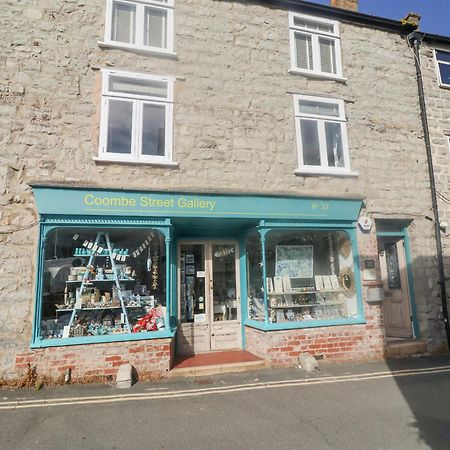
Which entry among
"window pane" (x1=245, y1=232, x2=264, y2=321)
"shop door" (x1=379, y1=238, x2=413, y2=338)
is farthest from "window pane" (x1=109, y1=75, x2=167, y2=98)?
"shop door" (x1=379, y1=238, x2=413, y2=338)

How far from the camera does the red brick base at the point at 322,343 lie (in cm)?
706

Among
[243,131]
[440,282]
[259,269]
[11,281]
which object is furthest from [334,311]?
[11,281]

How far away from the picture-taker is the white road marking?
5.17m

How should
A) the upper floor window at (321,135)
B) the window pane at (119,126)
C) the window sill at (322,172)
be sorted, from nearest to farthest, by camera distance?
the window pane at (119,126) < the window sill at (322,172) < the upper floor window at (321,135)

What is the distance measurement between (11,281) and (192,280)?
3.60 metres

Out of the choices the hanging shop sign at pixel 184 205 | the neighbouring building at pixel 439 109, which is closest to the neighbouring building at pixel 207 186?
the hanging shop sign at pixel 184 205

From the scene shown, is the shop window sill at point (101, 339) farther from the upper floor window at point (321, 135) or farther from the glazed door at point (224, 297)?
the upper floor window at point (321, 135)

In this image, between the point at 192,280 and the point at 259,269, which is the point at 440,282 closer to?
the point at 259,269

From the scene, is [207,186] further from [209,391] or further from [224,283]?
[209,391]

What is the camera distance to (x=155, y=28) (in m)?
7.79

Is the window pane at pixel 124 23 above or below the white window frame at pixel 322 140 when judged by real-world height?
above

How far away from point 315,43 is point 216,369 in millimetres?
8156

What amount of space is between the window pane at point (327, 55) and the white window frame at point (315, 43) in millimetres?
77

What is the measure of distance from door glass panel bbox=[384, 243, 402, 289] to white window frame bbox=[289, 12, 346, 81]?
4.54 meters
